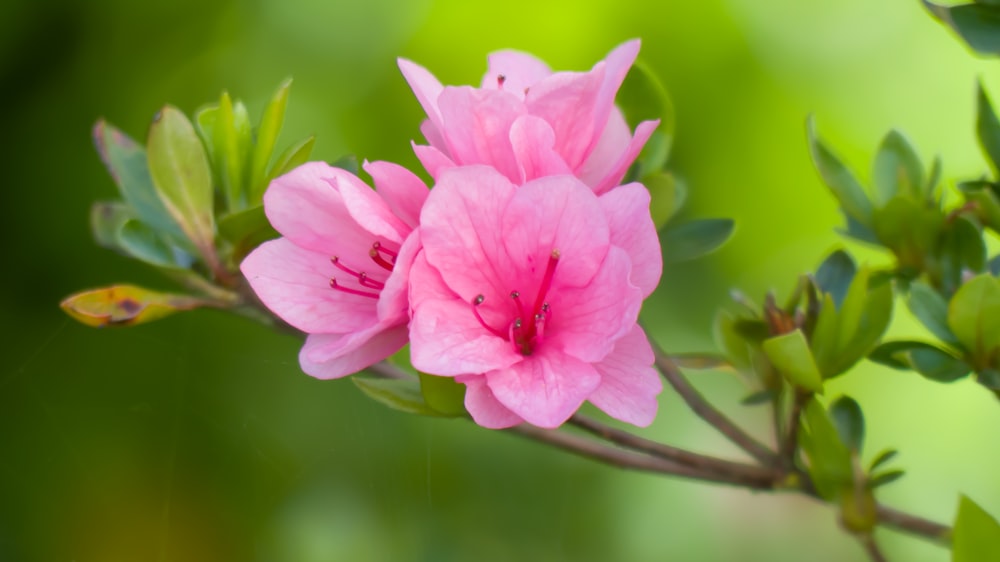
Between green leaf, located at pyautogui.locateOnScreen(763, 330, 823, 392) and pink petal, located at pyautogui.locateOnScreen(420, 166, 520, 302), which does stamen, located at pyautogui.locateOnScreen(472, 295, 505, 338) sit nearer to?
pink petal, located at pyautogui.locateOnScreen(420, 166, 520, 302)

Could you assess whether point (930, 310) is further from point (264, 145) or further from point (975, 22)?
point (264, 145)

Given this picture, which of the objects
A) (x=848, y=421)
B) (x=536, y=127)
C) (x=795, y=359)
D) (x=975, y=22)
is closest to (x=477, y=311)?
(x=536, y=127)

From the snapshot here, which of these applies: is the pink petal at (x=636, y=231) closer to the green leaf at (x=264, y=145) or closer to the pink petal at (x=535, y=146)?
the pink petal at (x=535, y=146)

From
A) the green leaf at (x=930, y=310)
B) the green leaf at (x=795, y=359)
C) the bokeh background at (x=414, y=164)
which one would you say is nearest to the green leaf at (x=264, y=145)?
the green leaf at (x=795, y=359)

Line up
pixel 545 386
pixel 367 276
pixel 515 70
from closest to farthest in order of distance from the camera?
1. pixel 545 386
2. pixel 367 276
3. pixel 515 70

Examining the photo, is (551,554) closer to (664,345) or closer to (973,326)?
(664,345)

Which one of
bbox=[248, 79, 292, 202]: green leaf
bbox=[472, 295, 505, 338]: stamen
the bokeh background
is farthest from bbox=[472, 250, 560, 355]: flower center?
the bokeh background

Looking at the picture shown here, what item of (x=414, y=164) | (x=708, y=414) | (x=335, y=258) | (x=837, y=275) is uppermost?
(x=335, y=258)

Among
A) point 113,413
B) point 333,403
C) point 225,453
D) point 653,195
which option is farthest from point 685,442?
point 653,195
